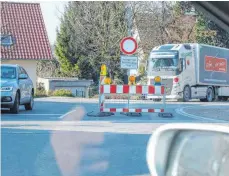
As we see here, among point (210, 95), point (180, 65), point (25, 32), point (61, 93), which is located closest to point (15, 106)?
point (180, 65)

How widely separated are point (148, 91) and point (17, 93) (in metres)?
3.70

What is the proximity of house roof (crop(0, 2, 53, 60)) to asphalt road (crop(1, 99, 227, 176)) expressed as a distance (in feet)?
68.9

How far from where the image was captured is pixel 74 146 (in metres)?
9.23

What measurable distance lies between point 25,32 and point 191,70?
11.0 meters

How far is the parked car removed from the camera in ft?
51.5

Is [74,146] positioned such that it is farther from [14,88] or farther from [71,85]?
[71,85]

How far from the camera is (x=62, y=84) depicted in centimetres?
3581

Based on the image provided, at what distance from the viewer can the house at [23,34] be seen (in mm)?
35094

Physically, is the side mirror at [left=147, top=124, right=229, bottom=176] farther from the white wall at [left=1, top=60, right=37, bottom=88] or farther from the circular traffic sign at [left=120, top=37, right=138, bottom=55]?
the white wall at [left=1, top=60, right=37, bottom=88]

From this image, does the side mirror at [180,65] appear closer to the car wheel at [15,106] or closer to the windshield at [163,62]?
the windshield at [163,62]

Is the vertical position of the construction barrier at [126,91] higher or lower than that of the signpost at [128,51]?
lower

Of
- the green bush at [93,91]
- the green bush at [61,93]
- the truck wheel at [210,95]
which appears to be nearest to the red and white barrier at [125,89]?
the green bush at [61,93]

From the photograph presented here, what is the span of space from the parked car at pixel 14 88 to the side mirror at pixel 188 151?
13664 mm

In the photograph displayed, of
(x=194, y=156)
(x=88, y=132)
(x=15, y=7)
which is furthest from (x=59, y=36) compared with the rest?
(x=194, y=156)
